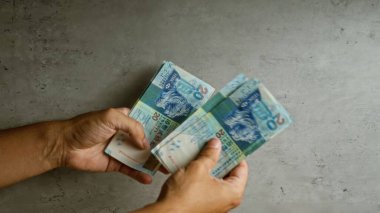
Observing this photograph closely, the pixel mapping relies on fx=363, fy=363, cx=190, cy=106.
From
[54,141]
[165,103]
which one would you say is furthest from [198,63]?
[54,141]

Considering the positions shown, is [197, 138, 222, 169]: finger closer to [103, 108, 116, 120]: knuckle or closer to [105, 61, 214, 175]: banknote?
[105, 61, 214, 175]: banknote

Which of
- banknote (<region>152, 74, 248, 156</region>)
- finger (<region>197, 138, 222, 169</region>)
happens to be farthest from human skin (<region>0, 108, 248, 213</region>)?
banknote (<region>152, 74, 248, 156</region>)

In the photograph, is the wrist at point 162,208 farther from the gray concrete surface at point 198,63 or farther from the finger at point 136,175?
the gray concrete surface at point 198,63

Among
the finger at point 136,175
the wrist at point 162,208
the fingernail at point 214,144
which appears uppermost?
the fingernail at point 214,144

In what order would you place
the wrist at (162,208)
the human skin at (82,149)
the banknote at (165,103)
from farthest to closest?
the banknote at (165,103) → the human skin at (82,149) → the wrist at (162,208)

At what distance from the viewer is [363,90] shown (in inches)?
55.5

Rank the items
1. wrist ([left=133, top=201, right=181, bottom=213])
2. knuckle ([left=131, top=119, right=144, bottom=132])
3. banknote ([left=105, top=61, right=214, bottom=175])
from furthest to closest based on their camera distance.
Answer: banknote ([left=105, top=61, right=214, bottom=175]) < knuckle ([left=131, top=119, right=144, bottom=132]) < wrist ([left=133, top=201, right=181, bottom=213])

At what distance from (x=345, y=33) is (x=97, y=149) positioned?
1.01 meters

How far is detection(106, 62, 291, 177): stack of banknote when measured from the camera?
1126 millimetres

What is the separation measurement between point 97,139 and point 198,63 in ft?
1.53

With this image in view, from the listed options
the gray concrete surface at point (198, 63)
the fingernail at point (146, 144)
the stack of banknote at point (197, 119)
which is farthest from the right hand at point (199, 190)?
the gray concrete surface at point (198, 63)

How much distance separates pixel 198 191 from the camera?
100 centimetres

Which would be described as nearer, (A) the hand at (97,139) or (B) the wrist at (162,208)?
(B) the wrist at (162,208)

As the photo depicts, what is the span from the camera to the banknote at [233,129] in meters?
1.12
